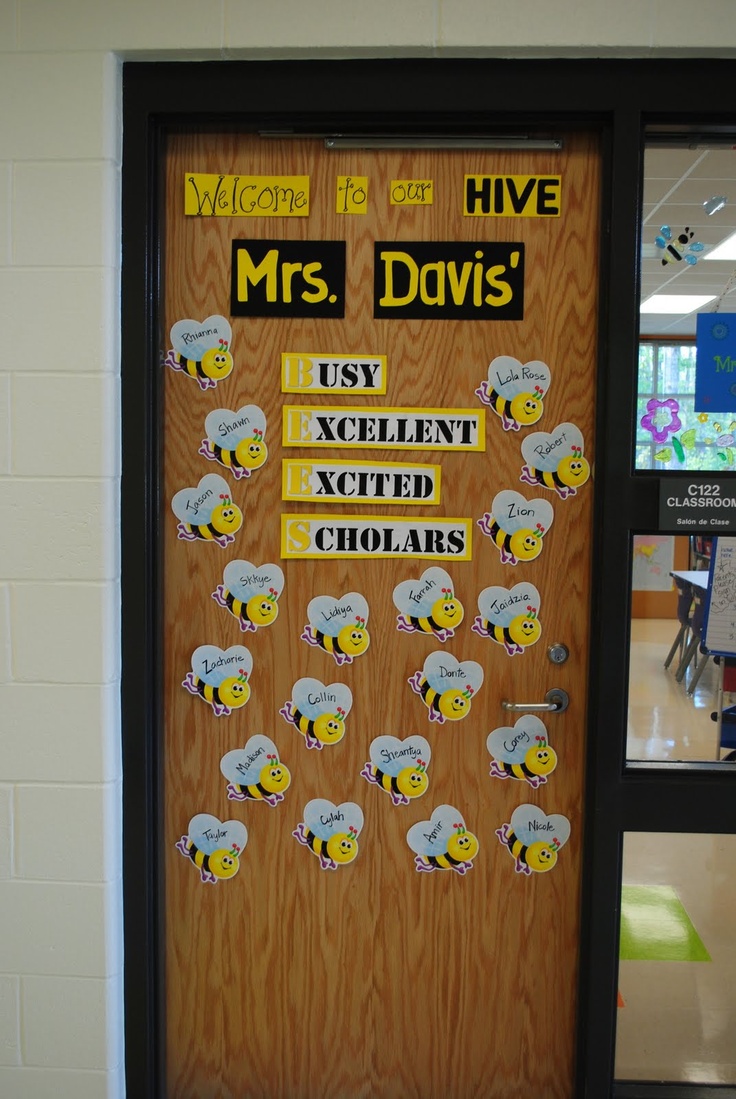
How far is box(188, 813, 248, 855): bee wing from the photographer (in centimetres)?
178

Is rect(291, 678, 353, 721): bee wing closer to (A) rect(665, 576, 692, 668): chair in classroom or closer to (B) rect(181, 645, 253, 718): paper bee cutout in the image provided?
(B) rect(181, 645, 253, 718): paper bee cutout

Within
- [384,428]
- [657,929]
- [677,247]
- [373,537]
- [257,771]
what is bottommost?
[657,929]

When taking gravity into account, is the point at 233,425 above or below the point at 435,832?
above

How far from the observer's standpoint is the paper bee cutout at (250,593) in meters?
1.75

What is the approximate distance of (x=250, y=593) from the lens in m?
1.75

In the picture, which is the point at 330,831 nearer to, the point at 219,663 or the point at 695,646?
the point at 219,663

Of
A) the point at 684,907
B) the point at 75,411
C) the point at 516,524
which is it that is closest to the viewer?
the point at 75,411

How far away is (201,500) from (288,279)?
517mm

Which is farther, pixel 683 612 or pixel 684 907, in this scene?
pixel 684 907

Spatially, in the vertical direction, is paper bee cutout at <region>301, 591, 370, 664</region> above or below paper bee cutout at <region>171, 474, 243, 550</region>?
below

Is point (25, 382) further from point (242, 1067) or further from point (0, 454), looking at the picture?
point (242, 1067)

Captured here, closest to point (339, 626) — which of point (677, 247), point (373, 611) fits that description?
point (373, 611)

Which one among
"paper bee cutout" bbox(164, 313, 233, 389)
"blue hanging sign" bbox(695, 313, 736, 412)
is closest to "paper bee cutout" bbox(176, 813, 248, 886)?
"paper bee cutout" bbox(164, 313, 233, 389)

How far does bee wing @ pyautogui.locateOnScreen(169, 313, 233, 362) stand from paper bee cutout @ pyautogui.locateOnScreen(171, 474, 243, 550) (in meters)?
0.28
